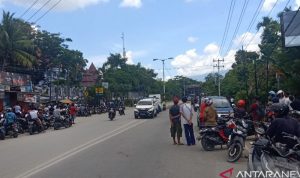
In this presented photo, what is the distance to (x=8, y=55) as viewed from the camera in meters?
43.6

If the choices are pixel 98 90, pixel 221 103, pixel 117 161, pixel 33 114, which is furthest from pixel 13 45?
pixel 117 161

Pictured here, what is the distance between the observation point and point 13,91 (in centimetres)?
3769

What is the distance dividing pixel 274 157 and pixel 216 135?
722cm

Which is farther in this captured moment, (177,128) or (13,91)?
(13,91)

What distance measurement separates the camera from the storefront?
35562 mm

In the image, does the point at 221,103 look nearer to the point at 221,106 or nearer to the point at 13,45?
the point at 221,106

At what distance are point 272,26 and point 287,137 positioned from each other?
3960 centimetres

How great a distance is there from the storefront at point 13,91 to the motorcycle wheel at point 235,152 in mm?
26770

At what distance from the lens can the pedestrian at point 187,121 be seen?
50.2ft

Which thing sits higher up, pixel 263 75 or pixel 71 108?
pixel 263 75

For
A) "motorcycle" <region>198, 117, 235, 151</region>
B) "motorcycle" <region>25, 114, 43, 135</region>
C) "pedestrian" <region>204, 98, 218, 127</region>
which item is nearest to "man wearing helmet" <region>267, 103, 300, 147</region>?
"motorcycle" <region>198, 117, 235, 151</region>

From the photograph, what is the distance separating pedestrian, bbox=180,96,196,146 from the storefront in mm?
22793

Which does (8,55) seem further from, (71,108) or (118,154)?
(118,154)

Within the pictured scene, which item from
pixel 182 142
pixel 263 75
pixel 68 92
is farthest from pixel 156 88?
pixel 182 142
